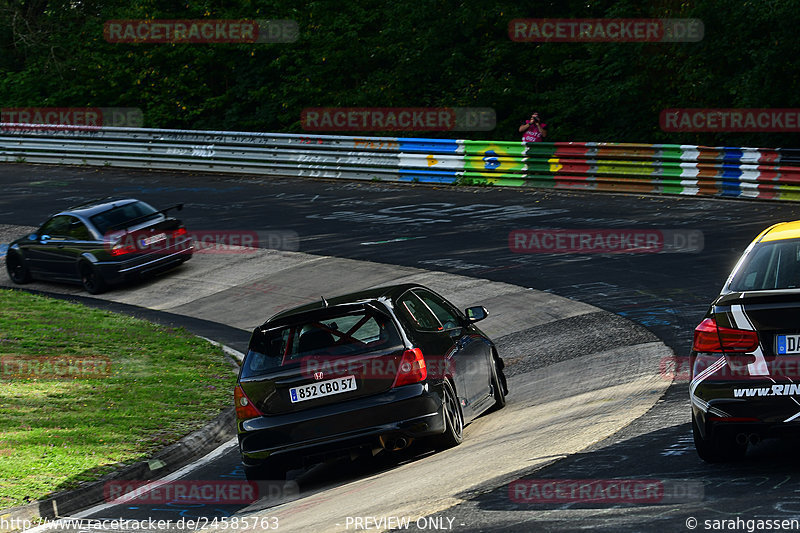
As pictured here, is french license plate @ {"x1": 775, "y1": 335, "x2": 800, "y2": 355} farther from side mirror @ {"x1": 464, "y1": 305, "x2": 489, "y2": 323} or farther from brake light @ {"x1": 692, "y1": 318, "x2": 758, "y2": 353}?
side mirror @ {"x1": 464, "y1": 305, "x2": 489, "y2": 323}

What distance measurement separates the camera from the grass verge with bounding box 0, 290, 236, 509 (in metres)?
9.51

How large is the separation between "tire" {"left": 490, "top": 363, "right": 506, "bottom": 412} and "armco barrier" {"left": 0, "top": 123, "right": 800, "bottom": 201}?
12993 millimetres

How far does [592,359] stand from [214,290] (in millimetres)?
9396

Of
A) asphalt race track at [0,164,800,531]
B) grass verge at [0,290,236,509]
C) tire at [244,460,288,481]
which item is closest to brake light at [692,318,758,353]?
asphalt race track at [0,164,800,531]

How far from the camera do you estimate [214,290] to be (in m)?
19.7

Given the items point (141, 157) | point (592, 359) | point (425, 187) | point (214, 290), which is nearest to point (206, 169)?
point (141, 157)

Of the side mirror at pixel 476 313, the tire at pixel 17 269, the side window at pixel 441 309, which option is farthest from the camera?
the tire at pixel 17 269

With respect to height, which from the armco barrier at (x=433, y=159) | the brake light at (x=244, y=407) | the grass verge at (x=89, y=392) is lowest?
the grass verge at (x=89, y=392)

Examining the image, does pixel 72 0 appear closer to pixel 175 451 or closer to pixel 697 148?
pixel 697 148

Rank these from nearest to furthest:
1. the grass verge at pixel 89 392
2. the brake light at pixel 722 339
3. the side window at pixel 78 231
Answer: the brake light at pixel 722 339 → the grass verge at pixel 89 392 → the side window at pixel 78 231

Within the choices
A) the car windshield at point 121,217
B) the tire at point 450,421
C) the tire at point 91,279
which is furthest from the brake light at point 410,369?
the tire at point 91,279

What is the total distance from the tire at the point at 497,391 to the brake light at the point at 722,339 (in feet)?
12.0

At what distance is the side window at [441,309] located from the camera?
387 inches

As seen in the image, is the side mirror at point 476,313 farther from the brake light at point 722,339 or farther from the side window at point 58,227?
the side window at point 58,227
